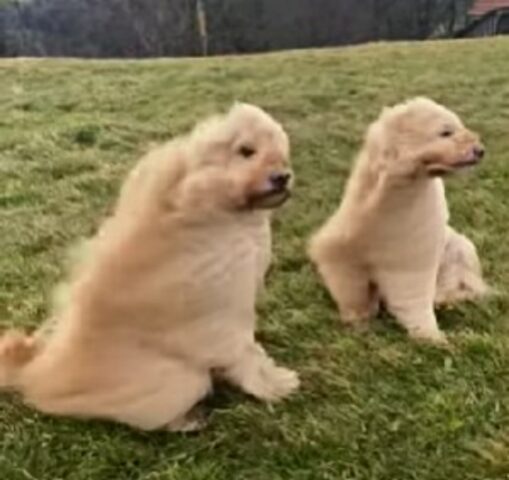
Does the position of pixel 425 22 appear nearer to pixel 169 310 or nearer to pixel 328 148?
pixel 328 148

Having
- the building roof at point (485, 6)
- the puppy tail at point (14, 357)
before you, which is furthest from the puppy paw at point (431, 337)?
the building roof at point (485, 6)

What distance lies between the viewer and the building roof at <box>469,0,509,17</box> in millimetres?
14070

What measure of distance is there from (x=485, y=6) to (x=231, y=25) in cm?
304

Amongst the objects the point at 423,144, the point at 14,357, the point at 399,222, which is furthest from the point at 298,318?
the point at 14,357

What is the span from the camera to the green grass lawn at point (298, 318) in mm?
2691

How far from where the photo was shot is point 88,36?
13195mm

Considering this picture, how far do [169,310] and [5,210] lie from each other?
2527 millimetres

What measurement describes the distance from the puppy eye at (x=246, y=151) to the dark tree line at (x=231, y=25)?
10776 millimetres

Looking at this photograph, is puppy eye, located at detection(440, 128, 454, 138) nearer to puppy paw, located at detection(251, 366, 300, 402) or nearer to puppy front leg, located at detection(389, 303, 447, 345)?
puppy front leg, located at detection(389, 303, 447, 345)

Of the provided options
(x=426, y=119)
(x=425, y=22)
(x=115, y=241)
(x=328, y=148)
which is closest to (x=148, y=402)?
(x=115, y=241)

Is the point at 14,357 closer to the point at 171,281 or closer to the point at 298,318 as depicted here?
the point at 171,281

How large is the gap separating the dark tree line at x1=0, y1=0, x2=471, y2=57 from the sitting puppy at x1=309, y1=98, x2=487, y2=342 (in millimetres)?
10066

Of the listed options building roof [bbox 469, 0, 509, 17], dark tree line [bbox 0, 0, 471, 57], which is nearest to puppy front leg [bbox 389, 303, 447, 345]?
dark tree line [bbox 0, 0, 471, 57]

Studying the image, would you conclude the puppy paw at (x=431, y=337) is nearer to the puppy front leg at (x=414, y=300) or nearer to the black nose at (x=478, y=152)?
the puppy front leg at (x=414, y=300)
